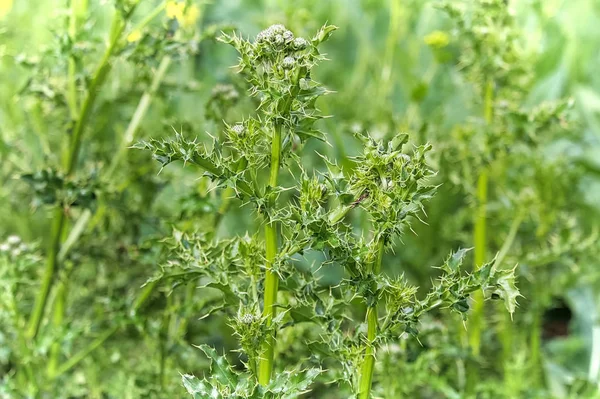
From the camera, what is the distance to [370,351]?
4.26 feet

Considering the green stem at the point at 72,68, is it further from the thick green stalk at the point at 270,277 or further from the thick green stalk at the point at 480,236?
the thick green stalk at the point at 480,236

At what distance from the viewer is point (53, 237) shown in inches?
80.4

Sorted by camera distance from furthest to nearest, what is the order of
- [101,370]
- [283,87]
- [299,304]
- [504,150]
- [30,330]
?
[101,370] < [504,150] < [30,330] < [299,304] < [283,87]

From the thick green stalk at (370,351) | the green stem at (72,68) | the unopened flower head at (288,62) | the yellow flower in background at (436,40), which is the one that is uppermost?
the yellow flower in background at (436,40)

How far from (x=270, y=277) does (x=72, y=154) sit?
958mm

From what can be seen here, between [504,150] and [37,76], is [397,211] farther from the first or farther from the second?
[37,76]

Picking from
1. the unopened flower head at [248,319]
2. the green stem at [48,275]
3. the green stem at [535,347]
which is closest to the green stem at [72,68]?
the green stem at [48,275]

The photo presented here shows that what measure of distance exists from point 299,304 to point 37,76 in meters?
1.13

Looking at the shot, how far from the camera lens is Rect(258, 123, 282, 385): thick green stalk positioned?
50.5 inches

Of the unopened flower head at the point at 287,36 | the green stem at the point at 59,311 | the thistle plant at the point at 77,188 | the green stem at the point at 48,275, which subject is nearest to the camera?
the unopened flower head at the point at 287,36

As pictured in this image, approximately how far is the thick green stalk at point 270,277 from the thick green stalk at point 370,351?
0.56ft

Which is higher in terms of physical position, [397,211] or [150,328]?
[397,211]

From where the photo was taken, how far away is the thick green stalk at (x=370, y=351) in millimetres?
1291

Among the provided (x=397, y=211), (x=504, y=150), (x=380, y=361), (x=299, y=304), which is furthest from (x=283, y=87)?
(x=504, y=150)
